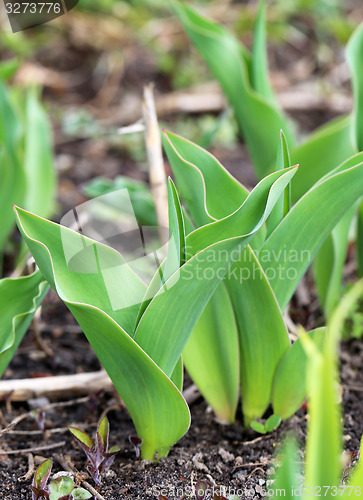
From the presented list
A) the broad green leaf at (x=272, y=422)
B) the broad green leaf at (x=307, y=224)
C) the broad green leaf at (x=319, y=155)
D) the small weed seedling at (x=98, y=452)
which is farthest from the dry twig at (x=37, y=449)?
the broad green leaf at (x=319, y=155)

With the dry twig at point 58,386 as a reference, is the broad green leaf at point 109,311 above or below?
above

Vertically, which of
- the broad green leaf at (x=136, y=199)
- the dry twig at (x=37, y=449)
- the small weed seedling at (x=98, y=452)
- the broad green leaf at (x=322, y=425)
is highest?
the broad green leaf at (x=322, y=425)

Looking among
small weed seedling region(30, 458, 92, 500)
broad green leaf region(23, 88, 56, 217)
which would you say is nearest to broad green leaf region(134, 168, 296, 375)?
small weed seedling region(30, 458, 92, 500)

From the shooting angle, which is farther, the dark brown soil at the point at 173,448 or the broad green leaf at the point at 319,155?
the broad green leaf at the point at 319,155

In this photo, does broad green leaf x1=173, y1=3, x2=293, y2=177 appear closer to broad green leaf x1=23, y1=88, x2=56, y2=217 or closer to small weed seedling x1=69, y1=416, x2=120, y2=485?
broad green leaf x1=23, y1=88, x2=56, y2=217

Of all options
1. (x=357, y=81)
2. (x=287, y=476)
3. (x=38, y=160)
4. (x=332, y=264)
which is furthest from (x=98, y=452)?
(x=38, y=160)

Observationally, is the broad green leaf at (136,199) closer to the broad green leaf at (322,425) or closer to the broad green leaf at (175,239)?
the broad green leaf at (175,239)
